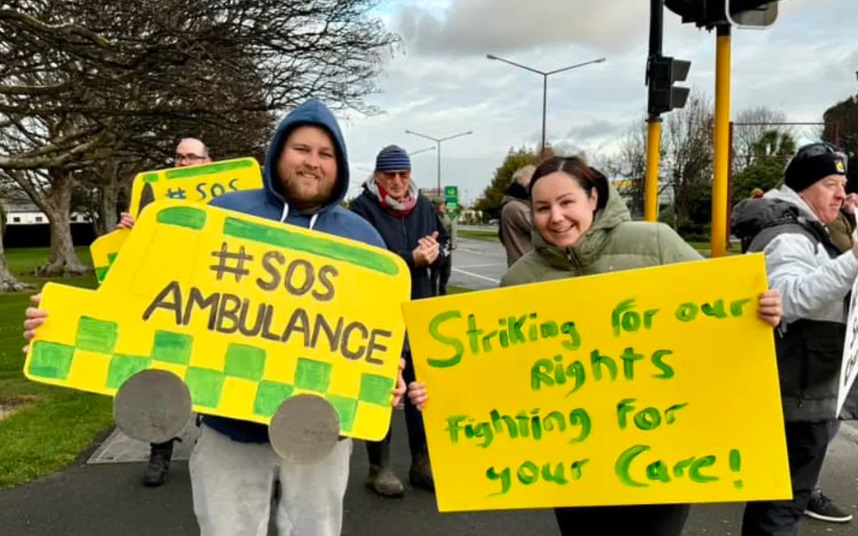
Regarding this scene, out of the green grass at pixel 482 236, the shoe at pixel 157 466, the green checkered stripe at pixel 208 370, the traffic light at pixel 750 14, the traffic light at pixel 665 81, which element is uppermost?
the traffic light at pixel 750 14

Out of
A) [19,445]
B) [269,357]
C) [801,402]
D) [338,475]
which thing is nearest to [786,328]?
[801,402]

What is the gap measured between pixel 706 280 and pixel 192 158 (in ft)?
11.1

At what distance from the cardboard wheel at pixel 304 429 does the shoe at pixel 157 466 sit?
294 cm

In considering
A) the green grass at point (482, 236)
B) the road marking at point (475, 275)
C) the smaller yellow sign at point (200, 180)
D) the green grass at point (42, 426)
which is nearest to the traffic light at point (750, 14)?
the smaller yellow sign at point (200, 180)

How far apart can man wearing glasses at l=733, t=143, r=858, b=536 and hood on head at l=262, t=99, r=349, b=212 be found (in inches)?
63.0

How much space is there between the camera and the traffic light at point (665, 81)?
6.48 m

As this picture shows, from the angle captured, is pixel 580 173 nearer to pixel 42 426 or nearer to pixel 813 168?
pixel 813 168

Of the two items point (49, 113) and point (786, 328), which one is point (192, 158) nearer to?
point (786, 328)

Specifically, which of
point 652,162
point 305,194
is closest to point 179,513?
point 305,194

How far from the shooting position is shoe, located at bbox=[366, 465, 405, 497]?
4.50 meters

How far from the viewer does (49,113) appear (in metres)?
9.44

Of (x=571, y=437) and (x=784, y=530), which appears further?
(x=784, y=530)

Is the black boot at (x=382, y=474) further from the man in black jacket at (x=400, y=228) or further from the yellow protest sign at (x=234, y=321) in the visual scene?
the yellow protest sign at (x=234, y=321)

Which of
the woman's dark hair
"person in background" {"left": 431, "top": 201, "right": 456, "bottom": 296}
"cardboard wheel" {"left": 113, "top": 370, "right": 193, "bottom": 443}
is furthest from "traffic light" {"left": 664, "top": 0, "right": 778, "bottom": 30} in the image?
"cardboard wheel" {"left": 113, "top": 370, "right": 193, "bottom": 443}
